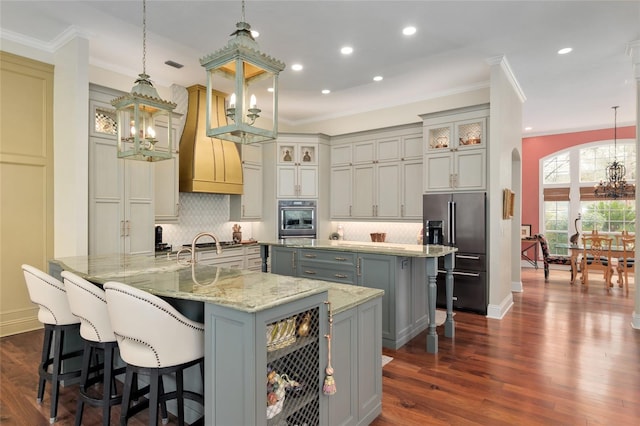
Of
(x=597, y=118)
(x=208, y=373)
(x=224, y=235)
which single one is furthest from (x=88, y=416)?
(x=597, y=118)

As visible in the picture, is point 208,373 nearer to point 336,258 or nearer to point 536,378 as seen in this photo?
point 336,258

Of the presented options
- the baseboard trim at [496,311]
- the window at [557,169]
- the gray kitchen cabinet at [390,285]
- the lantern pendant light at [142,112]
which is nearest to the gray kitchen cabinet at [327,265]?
the gray kitchen cabinet at [390,285]

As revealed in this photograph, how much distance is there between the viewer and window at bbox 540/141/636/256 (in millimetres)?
8211

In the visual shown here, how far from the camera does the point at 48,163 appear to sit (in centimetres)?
432

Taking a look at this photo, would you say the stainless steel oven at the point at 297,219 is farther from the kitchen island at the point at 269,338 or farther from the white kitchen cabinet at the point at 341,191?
the kitchen island at the point at 269,338

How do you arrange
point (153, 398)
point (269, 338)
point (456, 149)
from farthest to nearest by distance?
point (456, 149) → point (153, 398) → point (269, 338)

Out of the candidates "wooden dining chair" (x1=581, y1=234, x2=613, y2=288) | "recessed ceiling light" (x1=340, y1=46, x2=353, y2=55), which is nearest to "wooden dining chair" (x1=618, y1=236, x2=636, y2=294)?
"wooden dining chair" (x1=581, y1=234, x2=613, y2=288)

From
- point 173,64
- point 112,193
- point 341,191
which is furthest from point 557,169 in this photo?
point 112,193

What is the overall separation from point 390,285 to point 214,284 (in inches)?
85.4

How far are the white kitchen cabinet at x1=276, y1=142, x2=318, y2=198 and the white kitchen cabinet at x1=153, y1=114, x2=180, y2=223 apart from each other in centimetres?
195

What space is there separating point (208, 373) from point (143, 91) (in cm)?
216

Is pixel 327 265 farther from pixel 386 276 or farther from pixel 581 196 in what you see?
pixel 581 196

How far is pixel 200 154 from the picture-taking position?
5.50 meters

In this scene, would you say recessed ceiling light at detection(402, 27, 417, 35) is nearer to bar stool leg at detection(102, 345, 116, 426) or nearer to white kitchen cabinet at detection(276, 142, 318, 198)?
white kitchen cabinet at detection(276, 142, 318, 198)
